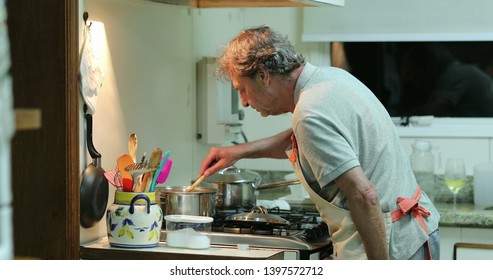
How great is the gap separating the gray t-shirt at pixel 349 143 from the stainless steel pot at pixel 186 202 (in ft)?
1.29

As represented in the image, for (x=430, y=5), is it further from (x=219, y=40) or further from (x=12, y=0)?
(x=12, y=0)

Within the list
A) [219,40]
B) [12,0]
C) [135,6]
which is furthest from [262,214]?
[219,40]

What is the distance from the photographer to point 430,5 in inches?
145

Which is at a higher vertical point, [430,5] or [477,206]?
[430,5]

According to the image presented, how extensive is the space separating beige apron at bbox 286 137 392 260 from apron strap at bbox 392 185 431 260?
0.10ft

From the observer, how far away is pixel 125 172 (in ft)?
7.86

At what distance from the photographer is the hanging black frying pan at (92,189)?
7.82 feet

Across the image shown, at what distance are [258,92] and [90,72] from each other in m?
0.44

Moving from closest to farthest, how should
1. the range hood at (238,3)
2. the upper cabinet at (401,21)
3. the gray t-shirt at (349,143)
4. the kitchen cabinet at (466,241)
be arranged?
the gray t-shirt at (349,143) → the range hood at (238,3) → the kitchen cabinet at (466,241) → the upper cabinet at (401,21)

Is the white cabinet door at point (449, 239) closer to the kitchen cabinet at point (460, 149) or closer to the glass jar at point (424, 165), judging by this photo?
the glass jar at point (424, 165)

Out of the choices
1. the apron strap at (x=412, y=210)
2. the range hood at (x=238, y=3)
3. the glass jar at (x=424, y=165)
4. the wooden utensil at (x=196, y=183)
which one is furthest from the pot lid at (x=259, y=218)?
the glass jar at (x=424, y=165)

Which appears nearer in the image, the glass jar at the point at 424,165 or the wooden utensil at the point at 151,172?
the wooden utensil at the point at 151,172

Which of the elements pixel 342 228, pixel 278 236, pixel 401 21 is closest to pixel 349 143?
pixel 342 228
